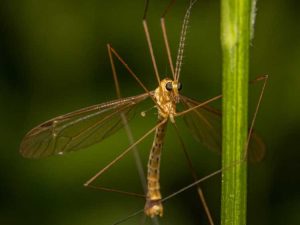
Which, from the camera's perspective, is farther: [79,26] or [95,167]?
[79,26]

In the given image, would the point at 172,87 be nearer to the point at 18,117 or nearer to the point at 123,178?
the point at 123,178

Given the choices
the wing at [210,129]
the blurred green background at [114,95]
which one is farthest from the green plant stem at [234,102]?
the blurred green background at [114,95]

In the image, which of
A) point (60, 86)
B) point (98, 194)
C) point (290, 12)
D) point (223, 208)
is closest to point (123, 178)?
point (98, 194)

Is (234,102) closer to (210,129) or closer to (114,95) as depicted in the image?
(210,129)

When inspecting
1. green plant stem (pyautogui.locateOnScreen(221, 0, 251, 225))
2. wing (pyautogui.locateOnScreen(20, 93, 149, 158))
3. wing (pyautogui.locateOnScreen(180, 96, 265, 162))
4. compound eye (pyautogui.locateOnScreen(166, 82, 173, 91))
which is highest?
wing (pyautogui.locateOnScreen(20, 93, 149, 158))

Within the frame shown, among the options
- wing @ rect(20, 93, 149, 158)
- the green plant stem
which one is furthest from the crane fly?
the green plant stem

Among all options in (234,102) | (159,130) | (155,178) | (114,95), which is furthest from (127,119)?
(234,102)

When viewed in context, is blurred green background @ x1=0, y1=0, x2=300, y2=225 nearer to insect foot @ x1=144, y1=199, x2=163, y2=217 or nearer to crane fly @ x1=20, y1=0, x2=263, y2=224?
crane fly @ x1=20, y1=0, x2=263, y2=224
